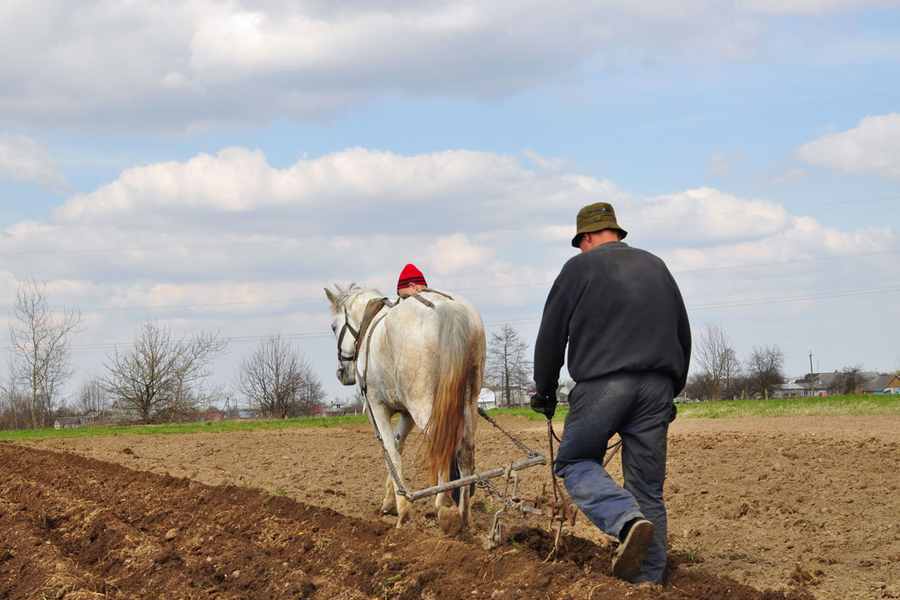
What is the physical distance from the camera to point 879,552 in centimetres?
741

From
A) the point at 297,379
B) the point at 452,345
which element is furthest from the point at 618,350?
the point at 297,379

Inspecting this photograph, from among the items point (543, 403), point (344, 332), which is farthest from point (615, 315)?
point (344, 332)

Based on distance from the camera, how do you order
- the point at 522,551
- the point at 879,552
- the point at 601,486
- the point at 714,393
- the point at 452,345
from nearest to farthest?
the point at 601,486
the point at 522,551
the point at 879,552
the point at 452,345
the point at 714,393

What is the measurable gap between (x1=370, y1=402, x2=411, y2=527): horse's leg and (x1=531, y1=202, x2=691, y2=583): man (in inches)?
123

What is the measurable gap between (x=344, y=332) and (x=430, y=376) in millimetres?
2065

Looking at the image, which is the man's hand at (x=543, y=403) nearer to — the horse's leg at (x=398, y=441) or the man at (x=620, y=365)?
the man at (x=620, y=365)

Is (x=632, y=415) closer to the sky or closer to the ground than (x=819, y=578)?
closer to the sky

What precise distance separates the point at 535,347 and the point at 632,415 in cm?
68

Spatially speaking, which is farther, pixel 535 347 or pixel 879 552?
pixel 879 552

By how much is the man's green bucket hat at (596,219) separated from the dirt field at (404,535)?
196 cm

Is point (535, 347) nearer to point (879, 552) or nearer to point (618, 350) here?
point (618, 350)

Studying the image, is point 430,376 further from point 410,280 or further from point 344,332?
point 344,332

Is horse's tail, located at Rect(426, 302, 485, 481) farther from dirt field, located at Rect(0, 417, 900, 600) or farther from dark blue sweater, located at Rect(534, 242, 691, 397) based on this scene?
dark blue sweater, located at Rect(534, 242, 691, 397)

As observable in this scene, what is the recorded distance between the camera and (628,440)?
590 centimetres
